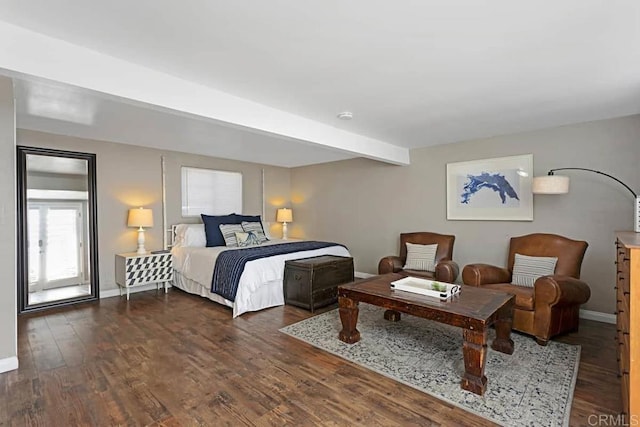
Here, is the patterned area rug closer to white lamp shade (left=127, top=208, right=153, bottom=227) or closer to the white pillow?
the white pillow

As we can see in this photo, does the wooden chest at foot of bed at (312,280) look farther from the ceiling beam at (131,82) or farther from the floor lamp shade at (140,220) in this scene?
the floor lamp shade at (140,220)

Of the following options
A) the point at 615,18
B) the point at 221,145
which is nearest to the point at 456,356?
the point at 615,18

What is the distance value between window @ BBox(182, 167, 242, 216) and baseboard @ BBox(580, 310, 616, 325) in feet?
17.5

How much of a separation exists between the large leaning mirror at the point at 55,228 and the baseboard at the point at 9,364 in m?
1.86

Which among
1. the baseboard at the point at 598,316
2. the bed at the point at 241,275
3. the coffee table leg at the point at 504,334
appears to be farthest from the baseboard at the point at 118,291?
the baseboard at the point at 598,316

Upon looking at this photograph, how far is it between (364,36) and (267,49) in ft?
1.96

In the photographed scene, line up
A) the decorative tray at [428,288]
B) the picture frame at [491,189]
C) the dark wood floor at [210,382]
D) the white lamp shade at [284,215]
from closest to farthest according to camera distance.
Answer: the dark wood floor at [210,382] < the decorative tray at [428,288] < the picture frame at [491,189] < the white lamp shade at [284,215]

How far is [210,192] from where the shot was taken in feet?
18.8

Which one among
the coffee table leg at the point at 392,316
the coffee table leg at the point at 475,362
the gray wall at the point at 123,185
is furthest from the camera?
the gray wall at the point at 123,185

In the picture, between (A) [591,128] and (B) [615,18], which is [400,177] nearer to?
(A) [591,128]

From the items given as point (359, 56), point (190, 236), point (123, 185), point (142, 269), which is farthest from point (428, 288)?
point (123, 185)

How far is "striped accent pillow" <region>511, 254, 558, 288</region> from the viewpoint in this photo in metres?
3.38

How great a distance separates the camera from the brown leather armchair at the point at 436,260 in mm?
3793
